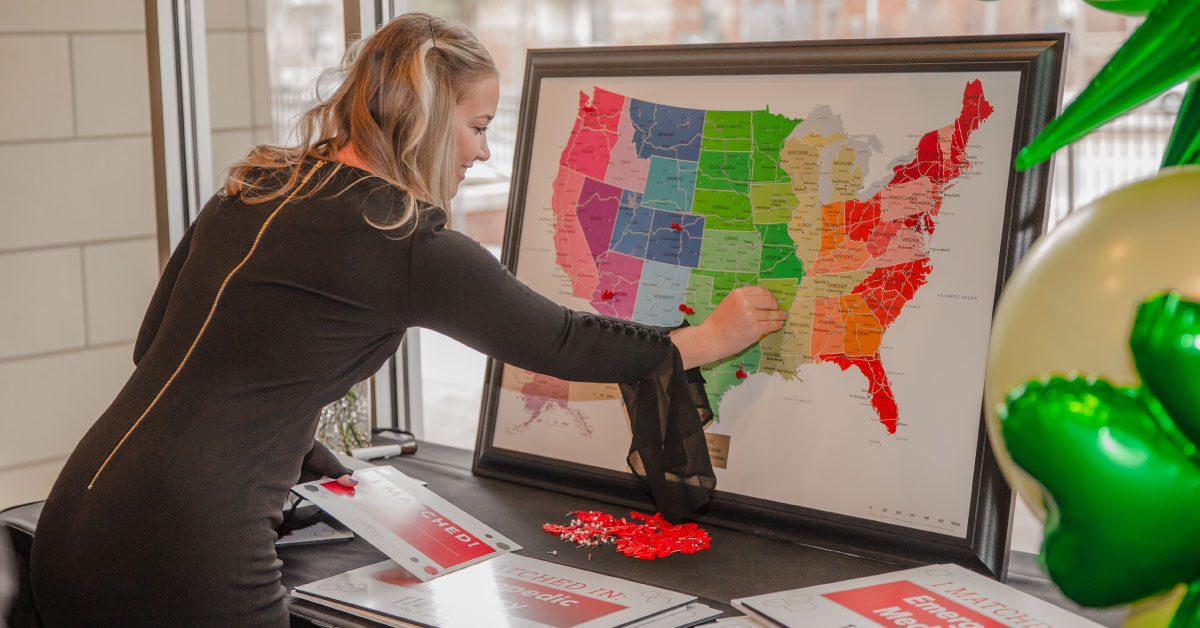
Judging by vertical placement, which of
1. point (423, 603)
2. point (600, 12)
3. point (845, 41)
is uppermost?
point (600, 12)

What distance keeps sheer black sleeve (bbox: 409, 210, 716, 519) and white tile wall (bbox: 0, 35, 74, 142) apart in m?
1.67

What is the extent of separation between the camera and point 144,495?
1088 mm

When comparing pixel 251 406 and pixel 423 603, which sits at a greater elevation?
pixel 251 406

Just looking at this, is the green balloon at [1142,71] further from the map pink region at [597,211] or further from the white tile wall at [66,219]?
the white tile wall at [66,219]

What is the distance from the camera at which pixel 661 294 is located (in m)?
1.50

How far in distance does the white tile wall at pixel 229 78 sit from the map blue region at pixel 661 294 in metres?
1.35

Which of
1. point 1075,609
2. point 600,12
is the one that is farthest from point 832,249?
point 600,12

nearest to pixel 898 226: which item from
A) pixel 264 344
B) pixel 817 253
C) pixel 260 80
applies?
pixel 817 253

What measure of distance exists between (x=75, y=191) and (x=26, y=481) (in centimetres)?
73

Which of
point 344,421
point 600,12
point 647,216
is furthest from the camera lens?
point 600,12

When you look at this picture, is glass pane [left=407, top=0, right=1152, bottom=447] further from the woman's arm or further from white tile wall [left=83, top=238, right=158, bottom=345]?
the woman's arm

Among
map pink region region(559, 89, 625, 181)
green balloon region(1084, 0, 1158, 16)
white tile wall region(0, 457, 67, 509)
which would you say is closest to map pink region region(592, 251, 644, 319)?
map pink region region(559, 89, 625, 181)

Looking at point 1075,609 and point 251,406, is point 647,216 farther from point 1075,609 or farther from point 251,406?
point 1075,609

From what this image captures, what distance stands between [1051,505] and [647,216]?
0.90 meters
